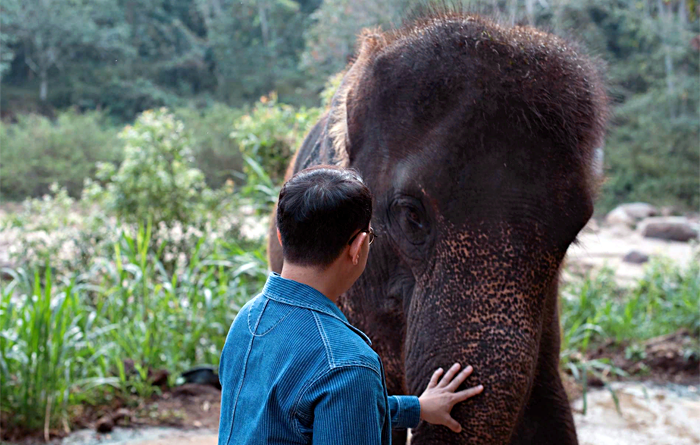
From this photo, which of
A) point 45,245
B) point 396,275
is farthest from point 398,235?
point 45,245

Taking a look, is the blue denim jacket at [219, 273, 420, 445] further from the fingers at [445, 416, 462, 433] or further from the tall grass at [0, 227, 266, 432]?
the tall grass at [0, 227, 266, 432]

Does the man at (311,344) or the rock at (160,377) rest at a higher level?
the man at (311,344)

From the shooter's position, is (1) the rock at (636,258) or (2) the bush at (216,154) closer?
(1) the rock at (636,258)

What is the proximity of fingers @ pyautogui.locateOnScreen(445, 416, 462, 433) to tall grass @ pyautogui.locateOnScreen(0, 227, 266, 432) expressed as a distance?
2.73 metres

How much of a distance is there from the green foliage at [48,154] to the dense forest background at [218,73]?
42 mm

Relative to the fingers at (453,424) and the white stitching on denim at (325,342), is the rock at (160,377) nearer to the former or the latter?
the fingers at (453,424)

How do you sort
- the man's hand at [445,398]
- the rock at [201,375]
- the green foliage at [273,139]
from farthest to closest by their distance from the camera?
the green foliage at [273,139], the rock at [201,375], the man's hand at [445,398]

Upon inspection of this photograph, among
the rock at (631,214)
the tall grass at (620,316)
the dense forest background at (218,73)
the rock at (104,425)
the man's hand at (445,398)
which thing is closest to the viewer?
the man's hand at (445,398)

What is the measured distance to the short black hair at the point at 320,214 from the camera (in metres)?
1.25

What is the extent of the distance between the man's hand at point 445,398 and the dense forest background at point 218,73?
40.5 feet

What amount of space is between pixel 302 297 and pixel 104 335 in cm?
391

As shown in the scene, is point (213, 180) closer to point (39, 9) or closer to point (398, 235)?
point (39, 9)

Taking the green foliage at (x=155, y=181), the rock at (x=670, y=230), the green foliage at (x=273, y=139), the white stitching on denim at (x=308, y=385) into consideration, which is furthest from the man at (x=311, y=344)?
the rock at (x=670, y=230)

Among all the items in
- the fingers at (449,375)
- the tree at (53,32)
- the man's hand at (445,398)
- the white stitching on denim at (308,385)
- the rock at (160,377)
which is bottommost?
the rock at (160,377)
